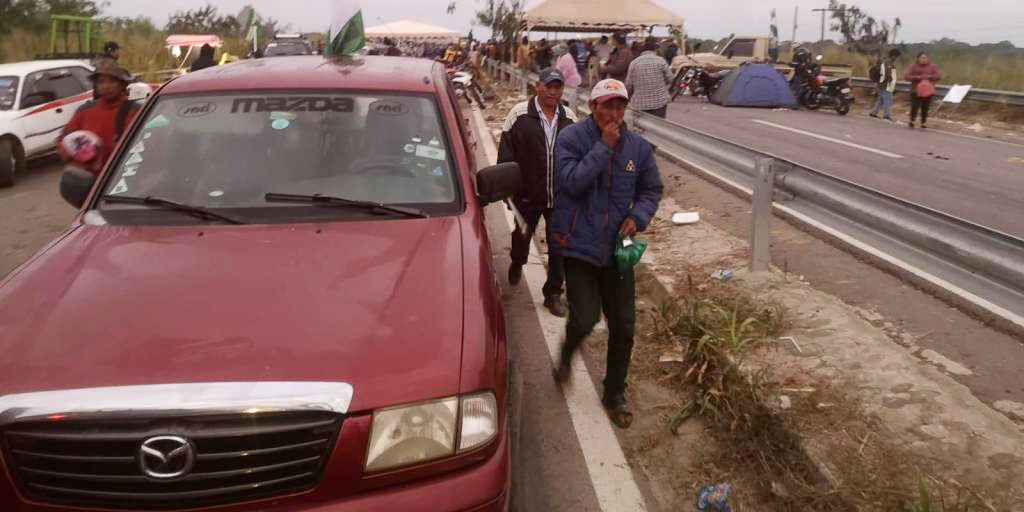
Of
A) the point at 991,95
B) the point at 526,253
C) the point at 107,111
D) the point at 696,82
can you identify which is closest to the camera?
the point at 107,111

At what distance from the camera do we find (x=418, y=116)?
388 cm

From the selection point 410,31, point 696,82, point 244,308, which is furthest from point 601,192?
point 410,31

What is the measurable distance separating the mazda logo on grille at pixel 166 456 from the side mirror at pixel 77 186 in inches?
77.0

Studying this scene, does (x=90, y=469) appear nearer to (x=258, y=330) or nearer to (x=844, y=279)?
(x=258, y=330)

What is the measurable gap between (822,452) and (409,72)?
2753mm

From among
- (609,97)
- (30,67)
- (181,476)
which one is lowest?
(181,476)

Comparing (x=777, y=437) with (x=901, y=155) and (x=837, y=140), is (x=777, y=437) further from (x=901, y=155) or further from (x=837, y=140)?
(x=837, y=140)

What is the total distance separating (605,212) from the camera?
3932mm

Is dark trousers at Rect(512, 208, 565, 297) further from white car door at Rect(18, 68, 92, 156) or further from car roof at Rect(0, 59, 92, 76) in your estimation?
car roof at Rect(0, 59, 92, 76)

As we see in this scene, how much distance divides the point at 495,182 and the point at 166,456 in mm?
1969

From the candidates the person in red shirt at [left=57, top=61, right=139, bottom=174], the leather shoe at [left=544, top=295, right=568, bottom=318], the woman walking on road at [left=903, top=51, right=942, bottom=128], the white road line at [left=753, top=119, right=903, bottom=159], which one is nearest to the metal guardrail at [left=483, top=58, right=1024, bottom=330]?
the leather shoe at [left=544, top=295, right=568, bottom=318]

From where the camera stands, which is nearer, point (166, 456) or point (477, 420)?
point (166, 456)

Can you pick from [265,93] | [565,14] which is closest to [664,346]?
[265,93]

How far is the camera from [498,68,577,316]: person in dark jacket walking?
18.6 ft
